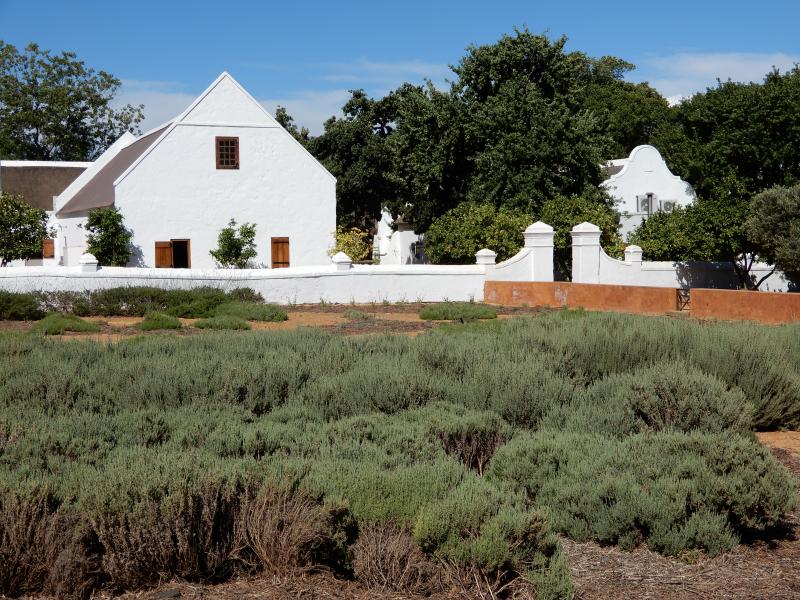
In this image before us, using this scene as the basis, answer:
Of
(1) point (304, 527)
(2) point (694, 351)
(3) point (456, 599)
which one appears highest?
(2) point (694, 351)

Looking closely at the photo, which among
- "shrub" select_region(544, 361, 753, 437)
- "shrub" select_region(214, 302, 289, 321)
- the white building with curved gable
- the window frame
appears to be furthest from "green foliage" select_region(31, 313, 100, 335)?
the white building with curved gable

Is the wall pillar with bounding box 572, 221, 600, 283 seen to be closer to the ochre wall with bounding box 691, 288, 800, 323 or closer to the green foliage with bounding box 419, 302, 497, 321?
the ochre wall with bounding box 691, 288, 800, 323

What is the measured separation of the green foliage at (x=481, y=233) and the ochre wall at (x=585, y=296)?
10.4ft

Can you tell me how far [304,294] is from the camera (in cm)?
2956

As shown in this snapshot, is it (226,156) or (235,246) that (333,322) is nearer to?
(235,246)

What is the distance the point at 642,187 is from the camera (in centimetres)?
4775

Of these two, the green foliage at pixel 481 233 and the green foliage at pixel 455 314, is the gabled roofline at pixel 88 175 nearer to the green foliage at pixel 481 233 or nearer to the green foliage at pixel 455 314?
the green foliage at pixel 481 233

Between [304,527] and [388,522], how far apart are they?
1.81 ft

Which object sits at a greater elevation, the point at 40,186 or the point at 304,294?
the point at 40,186

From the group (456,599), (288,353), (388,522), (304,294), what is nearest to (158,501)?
(388,522)

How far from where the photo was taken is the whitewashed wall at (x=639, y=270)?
106 ft

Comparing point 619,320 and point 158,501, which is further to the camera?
point 619,320

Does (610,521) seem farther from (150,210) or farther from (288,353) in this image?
(150,210)

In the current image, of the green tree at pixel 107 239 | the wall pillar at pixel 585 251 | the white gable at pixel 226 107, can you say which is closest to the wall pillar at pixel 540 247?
the wall pillar at pixel 585 251
